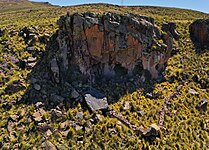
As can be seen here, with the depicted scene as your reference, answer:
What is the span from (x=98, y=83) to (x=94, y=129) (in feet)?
19.6

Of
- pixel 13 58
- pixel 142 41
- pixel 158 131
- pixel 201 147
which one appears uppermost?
pixel 142 41

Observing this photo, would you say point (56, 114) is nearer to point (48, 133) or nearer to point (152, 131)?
point (48, 133)

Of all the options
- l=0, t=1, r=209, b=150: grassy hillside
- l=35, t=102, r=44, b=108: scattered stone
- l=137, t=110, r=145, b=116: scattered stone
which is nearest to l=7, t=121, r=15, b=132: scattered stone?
l=0, t=1, r=209, b=150: grassy hillside

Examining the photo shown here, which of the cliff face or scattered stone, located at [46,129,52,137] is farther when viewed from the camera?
the cliff face

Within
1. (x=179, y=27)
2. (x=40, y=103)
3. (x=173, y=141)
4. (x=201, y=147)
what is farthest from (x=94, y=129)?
(x=179, y=27)

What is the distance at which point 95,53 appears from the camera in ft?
91.8

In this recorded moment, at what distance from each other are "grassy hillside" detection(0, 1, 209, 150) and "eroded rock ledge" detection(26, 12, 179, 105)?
5.71ft

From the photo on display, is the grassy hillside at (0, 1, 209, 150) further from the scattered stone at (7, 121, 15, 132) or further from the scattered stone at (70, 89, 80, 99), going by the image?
the scattered stone at (70, 89, 80, 99)

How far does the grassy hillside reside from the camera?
22.4 metres

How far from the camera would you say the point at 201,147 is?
84.9 feet

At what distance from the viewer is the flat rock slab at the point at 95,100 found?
81.6 ft

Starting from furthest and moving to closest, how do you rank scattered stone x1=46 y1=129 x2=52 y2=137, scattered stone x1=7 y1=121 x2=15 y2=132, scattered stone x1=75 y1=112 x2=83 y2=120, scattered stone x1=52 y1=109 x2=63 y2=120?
scattered stone x1=75 y1=112 x2=83 y2=120
scattered stone x1=52 y1=109 x2=63 y2=120
scattered stone x1=7 y1=121 x2=15 y2=132
scattered stone x1=46 y1=129 x2=52 y2=137

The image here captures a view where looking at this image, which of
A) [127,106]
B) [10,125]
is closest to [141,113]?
[127,106]

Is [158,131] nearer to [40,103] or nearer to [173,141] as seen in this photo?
[173,141]
